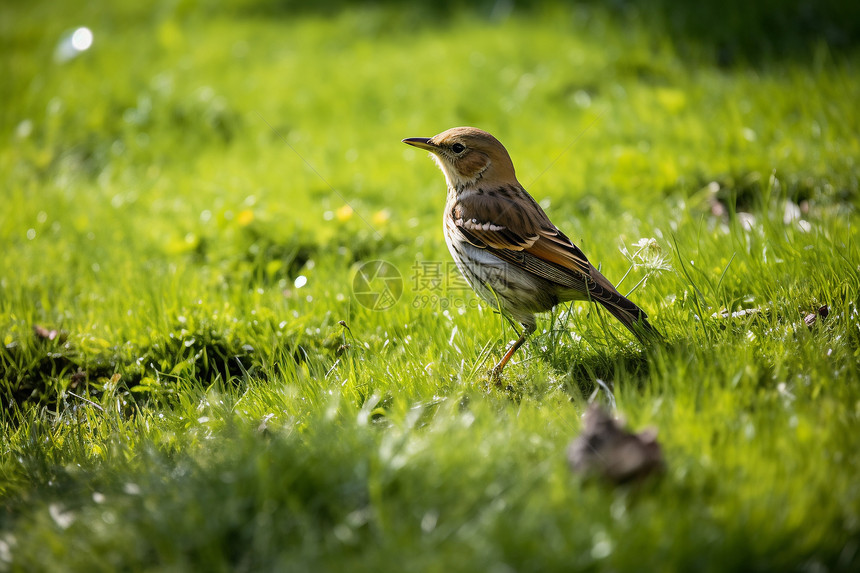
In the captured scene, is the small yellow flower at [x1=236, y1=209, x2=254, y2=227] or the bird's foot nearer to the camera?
the bird's foot

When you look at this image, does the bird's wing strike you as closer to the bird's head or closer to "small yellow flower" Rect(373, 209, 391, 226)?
the bird's head

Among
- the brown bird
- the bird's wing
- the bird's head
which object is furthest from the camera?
the bird's head

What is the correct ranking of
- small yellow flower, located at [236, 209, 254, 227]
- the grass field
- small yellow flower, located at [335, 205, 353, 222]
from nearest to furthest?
1. the grass field
2. small yellow flower, located at [236, 209, 254, 227]
3. small yellow flower, located at [335, 205, 353, 222]

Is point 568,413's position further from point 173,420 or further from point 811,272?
point 173,420

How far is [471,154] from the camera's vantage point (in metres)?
4.80

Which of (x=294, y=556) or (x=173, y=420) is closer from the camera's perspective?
(x=294, y=556)

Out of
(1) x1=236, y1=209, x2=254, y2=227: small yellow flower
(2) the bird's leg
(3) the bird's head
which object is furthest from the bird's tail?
(1) x1=236, y1=209, x2=254, y2=227: small yellow flower

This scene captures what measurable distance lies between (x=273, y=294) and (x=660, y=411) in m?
3.12

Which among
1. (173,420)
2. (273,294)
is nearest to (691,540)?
(173,420)

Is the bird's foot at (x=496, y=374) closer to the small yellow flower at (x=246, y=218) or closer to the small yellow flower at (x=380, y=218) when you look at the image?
the small yellow flower at (x=380, y=218)

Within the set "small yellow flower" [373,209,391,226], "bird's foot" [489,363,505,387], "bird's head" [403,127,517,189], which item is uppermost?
"bird's head" [403,127,517,189]

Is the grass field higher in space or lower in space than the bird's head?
lower

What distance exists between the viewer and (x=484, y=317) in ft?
14.6

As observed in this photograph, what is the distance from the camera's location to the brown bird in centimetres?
394
